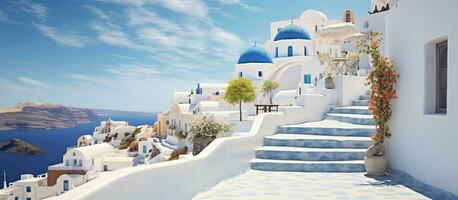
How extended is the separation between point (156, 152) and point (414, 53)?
30.6 meters

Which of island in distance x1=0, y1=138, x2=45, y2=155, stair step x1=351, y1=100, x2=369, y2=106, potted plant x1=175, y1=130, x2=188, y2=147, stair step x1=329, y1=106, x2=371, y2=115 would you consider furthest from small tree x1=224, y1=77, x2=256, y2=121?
island in distance x1=0, y1=138, x2=45, y2=155

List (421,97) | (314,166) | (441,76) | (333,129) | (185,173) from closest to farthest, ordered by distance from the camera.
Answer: (185,173) → (441,76) → (421,97) → (314,166) → (333,129)

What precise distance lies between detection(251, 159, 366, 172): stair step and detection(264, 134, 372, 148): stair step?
0.63 m

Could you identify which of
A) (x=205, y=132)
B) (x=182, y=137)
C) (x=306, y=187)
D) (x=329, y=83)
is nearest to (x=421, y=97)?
(x=306, y=187)

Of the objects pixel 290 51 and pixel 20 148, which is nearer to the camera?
pixel 290 51

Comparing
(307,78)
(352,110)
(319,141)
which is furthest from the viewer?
(307,78)

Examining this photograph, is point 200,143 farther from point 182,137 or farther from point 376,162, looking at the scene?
point 182,137

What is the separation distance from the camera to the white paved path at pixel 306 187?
5730 mm

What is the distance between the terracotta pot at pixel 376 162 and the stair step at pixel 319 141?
0.99 meters

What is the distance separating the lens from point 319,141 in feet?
27.6

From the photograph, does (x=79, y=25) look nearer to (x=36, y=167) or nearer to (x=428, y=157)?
(x=36, y=167)

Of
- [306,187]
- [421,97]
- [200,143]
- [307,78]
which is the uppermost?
[307,78]

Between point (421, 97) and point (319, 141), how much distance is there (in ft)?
8.95

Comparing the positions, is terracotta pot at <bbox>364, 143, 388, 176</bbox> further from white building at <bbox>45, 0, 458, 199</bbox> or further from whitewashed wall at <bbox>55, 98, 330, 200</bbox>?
whitewashed wall at <bbox>55, 98, 330, 200</bbox>
